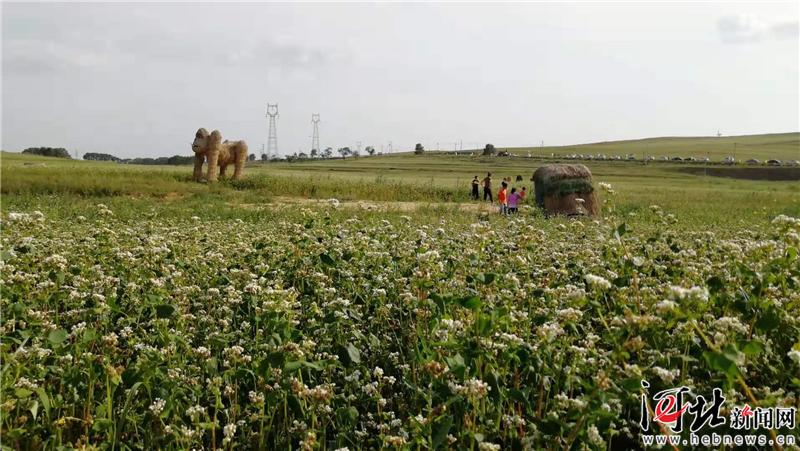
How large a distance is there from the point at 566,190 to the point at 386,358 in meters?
18.6

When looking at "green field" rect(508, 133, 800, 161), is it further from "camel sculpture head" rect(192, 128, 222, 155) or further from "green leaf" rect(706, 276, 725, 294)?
"green leaf" rect(706, 276, 725, 294)

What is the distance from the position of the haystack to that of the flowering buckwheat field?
637 inches

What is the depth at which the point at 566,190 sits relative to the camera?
21.8m

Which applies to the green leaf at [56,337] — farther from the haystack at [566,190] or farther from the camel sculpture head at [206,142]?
the camel sculpture head at [206,142]

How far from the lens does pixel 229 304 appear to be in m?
5.04

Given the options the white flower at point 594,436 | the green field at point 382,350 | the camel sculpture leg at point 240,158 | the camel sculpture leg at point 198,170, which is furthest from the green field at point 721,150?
the white flower at point 594,436

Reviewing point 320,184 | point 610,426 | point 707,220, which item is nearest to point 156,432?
point 610,426

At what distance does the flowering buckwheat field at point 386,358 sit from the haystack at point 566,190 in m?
16.2

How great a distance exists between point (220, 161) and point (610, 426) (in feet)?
101

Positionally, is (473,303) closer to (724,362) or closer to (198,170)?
(724,362)

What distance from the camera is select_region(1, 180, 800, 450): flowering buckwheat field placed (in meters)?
2.95

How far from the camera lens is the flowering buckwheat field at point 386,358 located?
2953 millimetres

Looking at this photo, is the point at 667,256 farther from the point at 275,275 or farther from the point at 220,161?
the point at 220,161

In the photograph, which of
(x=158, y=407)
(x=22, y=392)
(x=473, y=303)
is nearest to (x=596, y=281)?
(x=473, y=303)
